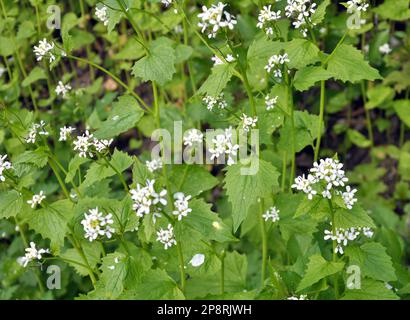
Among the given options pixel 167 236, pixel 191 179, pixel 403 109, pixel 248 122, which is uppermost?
pixel 403 109

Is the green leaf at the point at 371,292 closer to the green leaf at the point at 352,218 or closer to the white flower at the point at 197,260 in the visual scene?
the green leaf at the point at 352,218

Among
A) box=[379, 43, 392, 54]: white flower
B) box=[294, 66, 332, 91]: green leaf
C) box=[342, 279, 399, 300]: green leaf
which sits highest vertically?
box=[379, 43, 392, 54]: white flower

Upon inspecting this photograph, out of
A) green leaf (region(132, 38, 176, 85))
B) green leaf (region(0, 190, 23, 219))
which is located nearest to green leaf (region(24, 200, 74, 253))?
green leaf (region(0, 190, 23, 219))

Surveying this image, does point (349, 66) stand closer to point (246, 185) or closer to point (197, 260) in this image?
point (246, 185)

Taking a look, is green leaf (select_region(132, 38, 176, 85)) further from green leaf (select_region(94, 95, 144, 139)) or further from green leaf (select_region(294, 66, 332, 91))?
green leaf (select_region(294, 66, 332, 91))

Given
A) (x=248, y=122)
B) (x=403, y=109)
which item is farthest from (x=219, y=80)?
(x=403, y=109)
